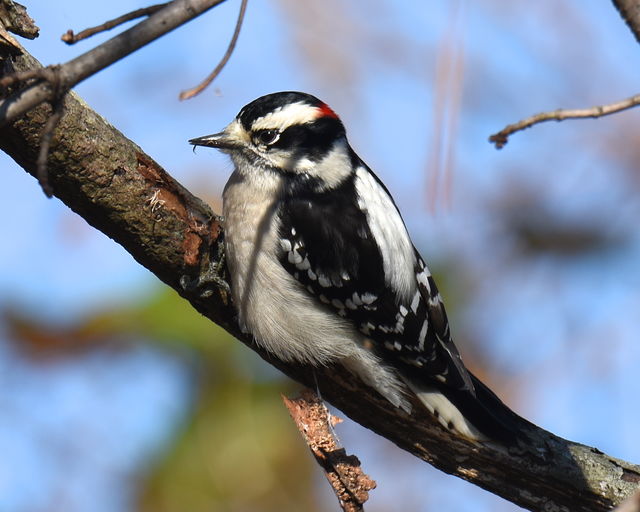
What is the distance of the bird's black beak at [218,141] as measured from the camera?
365 cm

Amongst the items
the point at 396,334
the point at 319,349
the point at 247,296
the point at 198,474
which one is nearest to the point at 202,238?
the point at 247,296

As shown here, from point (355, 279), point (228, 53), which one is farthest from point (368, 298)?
point (228, 53)

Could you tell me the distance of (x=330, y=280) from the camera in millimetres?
3400

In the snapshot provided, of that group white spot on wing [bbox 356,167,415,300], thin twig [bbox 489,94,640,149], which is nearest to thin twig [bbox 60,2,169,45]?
thin twig [bbox 489,94,640,149]

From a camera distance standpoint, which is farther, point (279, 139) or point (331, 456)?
point (279, 139)

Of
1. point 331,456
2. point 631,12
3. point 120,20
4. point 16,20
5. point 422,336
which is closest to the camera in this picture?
point 631,12

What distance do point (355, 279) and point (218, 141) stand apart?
845mm

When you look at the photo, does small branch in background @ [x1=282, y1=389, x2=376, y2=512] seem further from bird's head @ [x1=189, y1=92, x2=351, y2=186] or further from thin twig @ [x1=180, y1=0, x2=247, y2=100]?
thin twig @ [x1=180, y1=0, x2=247, y2=100]

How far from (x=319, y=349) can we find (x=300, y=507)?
1507 mm

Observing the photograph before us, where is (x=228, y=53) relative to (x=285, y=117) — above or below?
below

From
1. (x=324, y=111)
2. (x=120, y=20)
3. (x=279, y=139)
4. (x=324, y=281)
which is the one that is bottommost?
(x=120, y=20)

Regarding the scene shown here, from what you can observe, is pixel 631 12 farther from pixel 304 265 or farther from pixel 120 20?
pixel 304 265

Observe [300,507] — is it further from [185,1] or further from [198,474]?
[185,1]

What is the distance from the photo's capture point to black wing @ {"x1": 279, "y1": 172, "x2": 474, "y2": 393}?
340 cm
